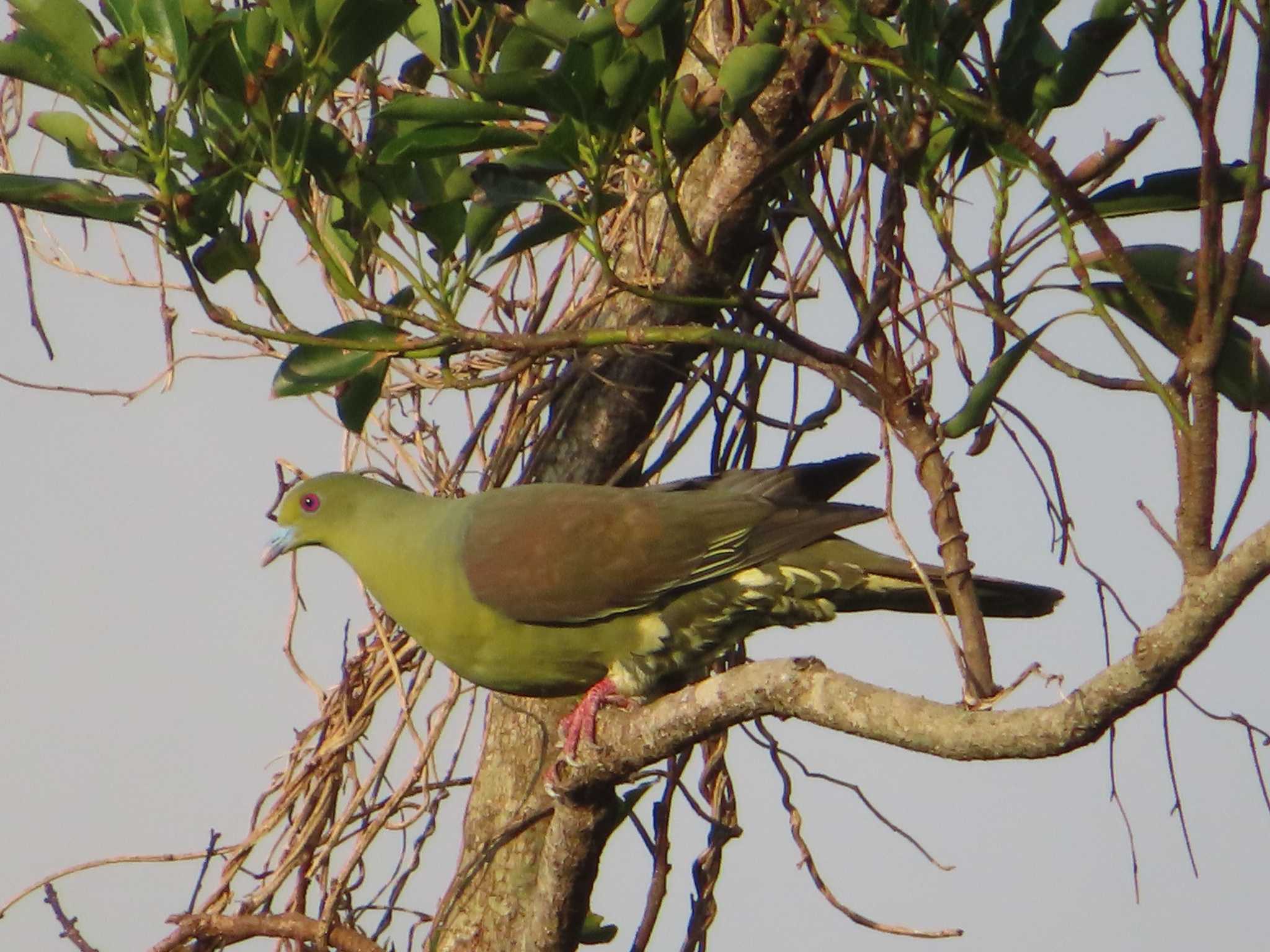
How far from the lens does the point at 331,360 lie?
2.36 m

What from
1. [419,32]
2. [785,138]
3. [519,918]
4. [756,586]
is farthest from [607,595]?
[419,32]

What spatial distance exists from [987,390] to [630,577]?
4.89 feet

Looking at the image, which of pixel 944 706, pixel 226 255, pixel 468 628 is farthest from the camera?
pixel 468 628

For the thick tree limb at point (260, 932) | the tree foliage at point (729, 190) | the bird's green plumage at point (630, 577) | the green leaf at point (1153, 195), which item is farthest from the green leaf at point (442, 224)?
the thick tree limb at point (260, 932)

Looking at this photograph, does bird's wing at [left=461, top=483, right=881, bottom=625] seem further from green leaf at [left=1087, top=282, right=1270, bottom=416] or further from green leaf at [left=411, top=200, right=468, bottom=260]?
green leaf at [left=1087, top=282, right=1270, bottom=416]

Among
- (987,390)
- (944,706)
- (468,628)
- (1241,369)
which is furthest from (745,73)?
(468,628)

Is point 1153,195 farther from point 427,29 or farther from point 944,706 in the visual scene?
point 427,29

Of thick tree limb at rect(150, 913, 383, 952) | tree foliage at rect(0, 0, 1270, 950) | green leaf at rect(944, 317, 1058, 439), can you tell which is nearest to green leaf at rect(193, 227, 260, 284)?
tree foliage at rect(0, 0, 1270, 950)

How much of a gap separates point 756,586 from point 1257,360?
1.67 m

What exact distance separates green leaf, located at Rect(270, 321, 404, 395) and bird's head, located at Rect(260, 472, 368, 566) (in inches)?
47.9

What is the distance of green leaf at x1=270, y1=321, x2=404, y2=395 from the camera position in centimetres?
231

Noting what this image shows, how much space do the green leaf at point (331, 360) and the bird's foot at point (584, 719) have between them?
859 mm

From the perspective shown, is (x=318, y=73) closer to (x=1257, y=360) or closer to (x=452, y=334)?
(x=452, y=334)

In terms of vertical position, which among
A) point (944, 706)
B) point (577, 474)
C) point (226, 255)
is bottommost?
point (944, 706)
